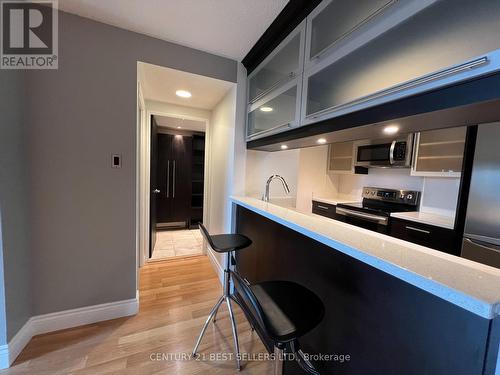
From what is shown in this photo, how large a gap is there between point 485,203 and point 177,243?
152 inches

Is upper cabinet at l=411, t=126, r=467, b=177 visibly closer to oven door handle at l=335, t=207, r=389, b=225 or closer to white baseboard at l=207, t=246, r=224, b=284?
oven door handle at l=335, t=207, r=389, b=225

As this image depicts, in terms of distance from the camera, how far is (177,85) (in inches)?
88.0

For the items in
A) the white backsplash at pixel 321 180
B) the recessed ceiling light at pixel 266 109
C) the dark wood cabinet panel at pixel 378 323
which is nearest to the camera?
the dark wood cabinet panel at pixel 378 323

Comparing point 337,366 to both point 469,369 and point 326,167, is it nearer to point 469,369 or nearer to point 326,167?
point 469,369

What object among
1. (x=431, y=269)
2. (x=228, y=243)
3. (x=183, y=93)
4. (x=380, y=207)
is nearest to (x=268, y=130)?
(x=228, y=243)

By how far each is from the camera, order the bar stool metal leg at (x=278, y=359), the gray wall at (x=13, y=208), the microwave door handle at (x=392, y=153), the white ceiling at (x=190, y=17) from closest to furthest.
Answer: the bar stool metal leg at (x=278, y=359) → the gray wall at (x=13, y=208) → the white ceiling at (x=190, y=17) → the microwave door handle at (x=392, y=153)

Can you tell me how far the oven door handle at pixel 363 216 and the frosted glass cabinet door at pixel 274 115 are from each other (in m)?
1.73

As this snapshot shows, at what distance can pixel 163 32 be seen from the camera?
1771 mm

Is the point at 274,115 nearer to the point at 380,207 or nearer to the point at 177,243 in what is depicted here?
the point at 380,207

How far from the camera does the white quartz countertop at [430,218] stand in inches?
76.8

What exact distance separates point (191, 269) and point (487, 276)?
9.08 ft

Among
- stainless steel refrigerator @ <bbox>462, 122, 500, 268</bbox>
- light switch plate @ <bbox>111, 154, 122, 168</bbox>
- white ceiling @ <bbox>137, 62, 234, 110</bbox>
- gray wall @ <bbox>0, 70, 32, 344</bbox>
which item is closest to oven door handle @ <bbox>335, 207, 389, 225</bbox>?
stainless steel refrigerator @ <bbox>462, 122, 500, 268</bbox>

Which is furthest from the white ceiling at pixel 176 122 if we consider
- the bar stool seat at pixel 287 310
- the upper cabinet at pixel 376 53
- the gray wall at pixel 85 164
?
the bar stool seat at pixel 287 310

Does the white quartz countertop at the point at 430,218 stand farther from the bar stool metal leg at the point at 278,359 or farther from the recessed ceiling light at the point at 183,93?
→ the recessed ceiling light at the point at 183,93
